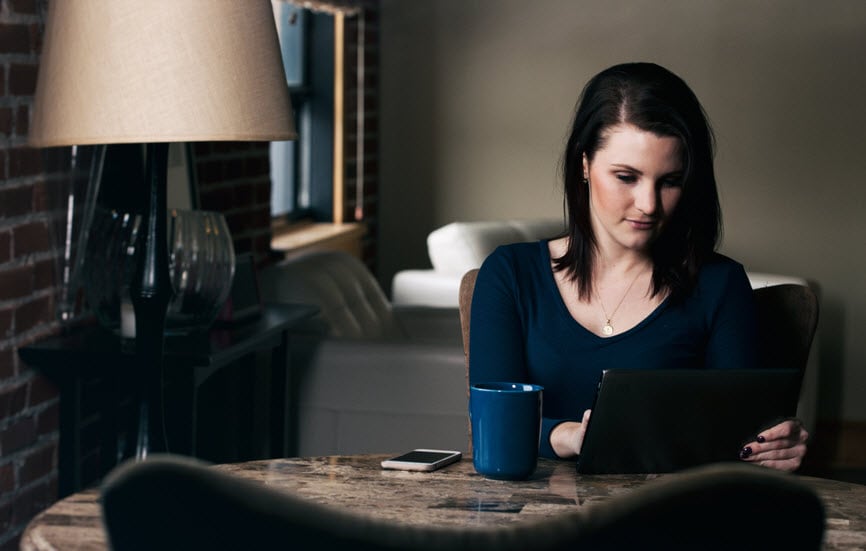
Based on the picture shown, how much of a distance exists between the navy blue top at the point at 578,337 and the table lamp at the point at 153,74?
0.45 m

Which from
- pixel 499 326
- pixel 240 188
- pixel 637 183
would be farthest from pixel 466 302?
pixel 240 188

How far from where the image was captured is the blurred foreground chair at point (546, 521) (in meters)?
0.44

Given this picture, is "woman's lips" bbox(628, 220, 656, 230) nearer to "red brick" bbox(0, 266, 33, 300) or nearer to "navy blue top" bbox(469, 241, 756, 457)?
"navy blue top" bbox(469, 241, 756, 457)

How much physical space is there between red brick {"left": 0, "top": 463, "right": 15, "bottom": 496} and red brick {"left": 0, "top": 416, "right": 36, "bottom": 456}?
3cm

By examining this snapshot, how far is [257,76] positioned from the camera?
71.6 inches

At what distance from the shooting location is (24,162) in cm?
207

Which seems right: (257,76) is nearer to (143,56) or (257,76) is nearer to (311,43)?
(143,56)

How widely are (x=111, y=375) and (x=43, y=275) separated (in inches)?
9.2

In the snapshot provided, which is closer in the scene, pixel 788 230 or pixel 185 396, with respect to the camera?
pixel 185 396

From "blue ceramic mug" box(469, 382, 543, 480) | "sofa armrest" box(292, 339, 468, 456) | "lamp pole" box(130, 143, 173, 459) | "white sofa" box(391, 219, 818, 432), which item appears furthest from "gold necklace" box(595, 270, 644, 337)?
"white sofa" box(391, 219, 818, 432)

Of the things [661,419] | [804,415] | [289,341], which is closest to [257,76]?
[661,419]

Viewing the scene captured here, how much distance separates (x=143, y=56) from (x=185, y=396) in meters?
0.73

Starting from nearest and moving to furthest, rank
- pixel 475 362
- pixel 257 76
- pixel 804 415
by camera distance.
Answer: pixel 475 362
pixel 257 76
pixel 804 415

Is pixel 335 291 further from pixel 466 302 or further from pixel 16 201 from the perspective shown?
pixel 466 302
